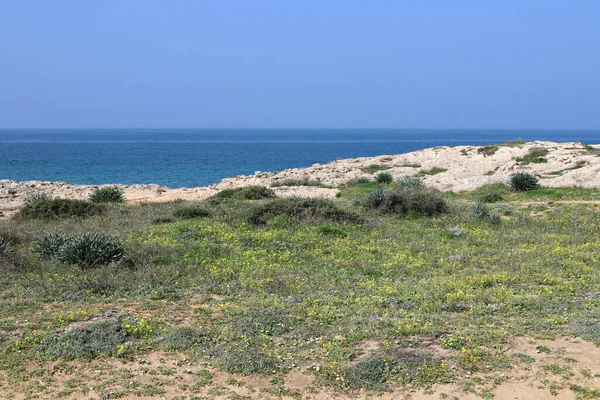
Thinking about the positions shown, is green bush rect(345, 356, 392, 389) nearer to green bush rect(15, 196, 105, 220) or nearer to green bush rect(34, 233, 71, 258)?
green bush rect(34, 233, 71, 258)

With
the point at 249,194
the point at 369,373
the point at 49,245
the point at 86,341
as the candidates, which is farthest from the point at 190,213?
the point at 369,373

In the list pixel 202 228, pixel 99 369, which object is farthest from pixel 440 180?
pixel 99 369

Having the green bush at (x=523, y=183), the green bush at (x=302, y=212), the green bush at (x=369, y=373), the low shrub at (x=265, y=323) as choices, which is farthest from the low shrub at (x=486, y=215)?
the green bush at (x=369, y=373)

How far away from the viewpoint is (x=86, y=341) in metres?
7.58

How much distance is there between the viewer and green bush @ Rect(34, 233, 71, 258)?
40.8 ft

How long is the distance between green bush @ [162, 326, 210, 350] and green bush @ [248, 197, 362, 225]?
347 inches

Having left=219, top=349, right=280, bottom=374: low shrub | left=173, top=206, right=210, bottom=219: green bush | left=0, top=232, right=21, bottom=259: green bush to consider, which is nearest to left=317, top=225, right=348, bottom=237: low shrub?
left=173, top=206, right=210, bottom=219: green bush

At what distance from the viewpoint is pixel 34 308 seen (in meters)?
9.02

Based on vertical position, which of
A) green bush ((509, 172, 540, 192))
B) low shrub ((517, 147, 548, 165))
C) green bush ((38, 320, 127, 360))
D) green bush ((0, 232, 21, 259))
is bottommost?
green bush ((38, 320, 127, 360))

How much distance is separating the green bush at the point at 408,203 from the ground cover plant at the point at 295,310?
2508 millimetres

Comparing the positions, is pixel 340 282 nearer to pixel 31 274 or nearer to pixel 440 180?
pixel 31 274

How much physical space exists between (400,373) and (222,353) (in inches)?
86.1

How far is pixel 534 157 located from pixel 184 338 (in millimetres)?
29505

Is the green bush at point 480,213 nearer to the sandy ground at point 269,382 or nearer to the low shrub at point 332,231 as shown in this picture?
the low shrub at point 332,231
